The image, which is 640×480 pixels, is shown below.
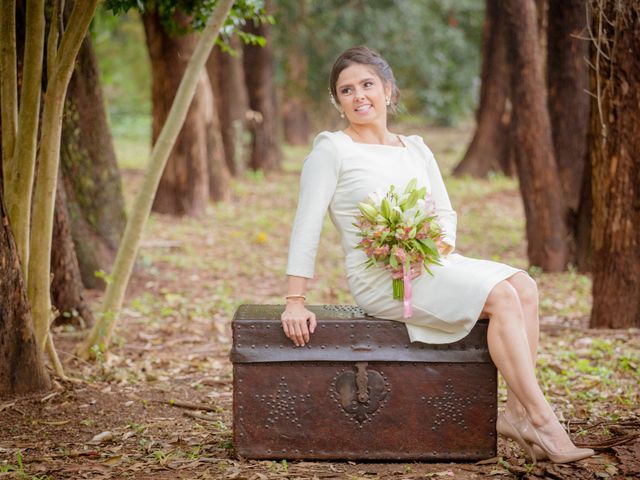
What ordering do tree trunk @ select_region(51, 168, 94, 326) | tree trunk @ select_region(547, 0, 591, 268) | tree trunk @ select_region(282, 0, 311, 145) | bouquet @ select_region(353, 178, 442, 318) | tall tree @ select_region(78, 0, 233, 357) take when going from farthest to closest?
1. tree trunk @ select_region(282, 0, 311, 145)
2. tree trunk @ select_region(547, 0, 591, 268)
3. tree trunk @ select_region(51, 168, 94, 326)
4. tall tree @ select_region(78, 0, 233, 357)
5. bouquet @ select_region(353, 178, 442, 318)

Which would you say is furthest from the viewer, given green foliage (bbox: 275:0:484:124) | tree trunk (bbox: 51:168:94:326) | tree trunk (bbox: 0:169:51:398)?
green foliage (bbox: 275:0:484:124)

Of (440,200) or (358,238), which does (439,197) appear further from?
(358,238)

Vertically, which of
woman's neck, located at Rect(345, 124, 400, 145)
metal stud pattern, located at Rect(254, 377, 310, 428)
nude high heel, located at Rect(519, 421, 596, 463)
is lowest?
nude high heel, located at Rect(519, 421, 596, 463)

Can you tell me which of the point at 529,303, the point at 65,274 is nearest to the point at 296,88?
the point at 65,274

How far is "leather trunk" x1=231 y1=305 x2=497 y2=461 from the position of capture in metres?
3.94

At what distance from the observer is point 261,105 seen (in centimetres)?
1733

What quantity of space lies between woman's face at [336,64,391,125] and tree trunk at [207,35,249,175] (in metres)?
11.2

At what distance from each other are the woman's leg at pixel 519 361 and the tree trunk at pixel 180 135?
8.22 metres

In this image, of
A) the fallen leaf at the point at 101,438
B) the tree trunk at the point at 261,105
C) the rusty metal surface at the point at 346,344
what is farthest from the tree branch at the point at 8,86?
the tree trunk at the point at 261,105

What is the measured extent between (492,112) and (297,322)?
42.6 feet

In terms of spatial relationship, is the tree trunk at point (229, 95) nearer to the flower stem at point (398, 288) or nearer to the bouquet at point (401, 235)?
the bouquet at point (401, 235)

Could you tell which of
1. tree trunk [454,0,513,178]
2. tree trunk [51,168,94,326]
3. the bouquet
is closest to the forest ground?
tree trunk [51,168,94,326]

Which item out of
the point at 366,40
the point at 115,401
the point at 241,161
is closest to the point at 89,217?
the point at 115,401

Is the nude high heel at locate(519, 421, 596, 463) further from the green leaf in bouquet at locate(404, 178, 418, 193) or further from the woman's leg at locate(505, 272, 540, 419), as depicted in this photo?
the green leaf in bouquet at locate(404, 178, 418, 193)
